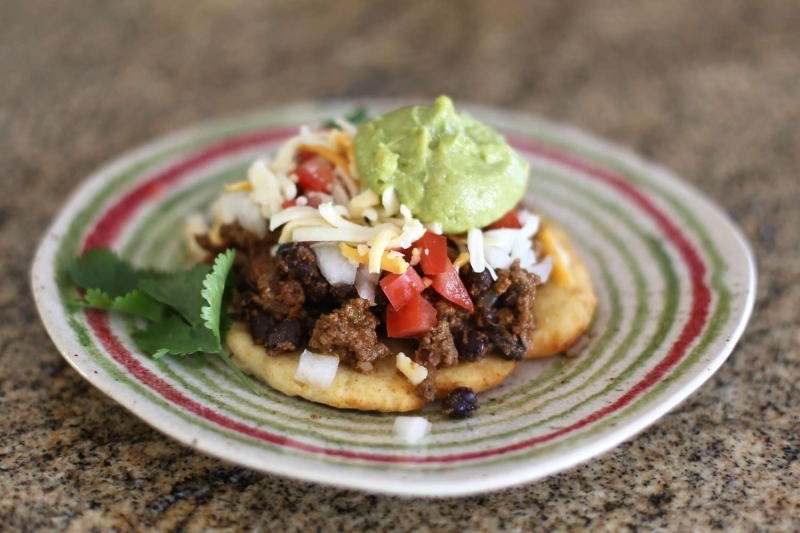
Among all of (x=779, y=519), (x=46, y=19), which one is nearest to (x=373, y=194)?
(x=779, y=519)

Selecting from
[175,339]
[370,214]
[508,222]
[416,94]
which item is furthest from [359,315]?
[416,94]

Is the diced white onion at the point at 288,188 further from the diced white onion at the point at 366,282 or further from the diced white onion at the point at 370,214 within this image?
the diced white onion at the point at 366,282

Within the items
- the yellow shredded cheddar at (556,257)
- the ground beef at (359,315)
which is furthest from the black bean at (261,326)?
the yellow shredded cheddar at (556,257)

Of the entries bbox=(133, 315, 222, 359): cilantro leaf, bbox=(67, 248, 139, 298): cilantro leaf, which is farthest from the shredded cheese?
bbox=(67, 248, 139, 298): cilantro leaf

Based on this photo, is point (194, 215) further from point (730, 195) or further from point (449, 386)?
point (730, 195)

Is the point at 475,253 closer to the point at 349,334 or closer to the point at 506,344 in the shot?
the point at 506,344

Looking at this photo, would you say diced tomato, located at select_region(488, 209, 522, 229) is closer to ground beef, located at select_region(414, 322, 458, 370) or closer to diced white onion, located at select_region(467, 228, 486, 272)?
diced white onion, located at select_region(467, 228, 486, 272)
